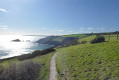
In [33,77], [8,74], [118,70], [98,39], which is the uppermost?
[98,39]

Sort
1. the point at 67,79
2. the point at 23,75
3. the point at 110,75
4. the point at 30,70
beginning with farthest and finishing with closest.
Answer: the point at 30,70
the point at 23,75
the point at 67,79
the point at 110,75

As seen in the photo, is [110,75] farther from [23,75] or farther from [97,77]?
[23,75]

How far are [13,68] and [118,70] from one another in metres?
14.5

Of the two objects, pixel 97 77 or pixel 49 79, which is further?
pixel 49 79

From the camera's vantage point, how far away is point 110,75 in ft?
30.2

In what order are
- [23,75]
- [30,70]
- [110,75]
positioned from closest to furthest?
[110,75], [23,75], [30,70]

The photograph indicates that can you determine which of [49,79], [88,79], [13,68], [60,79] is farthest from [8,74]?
[88,79]

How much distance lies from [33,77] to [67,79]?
16.1 ft

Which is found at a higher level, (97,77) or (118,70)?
(118,70)

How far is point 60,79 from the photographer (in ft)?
33.5

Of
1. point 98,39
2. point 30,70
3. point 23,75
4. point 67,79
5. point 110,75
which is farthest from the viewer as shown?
point 98,39

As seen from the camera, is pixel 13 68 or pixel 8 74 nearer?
pixel 8 74

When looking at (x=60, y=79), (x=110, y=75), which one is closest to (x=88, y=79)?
(x=110, y=75)

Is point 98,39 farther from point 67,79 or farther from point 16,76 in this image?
point 16,76
